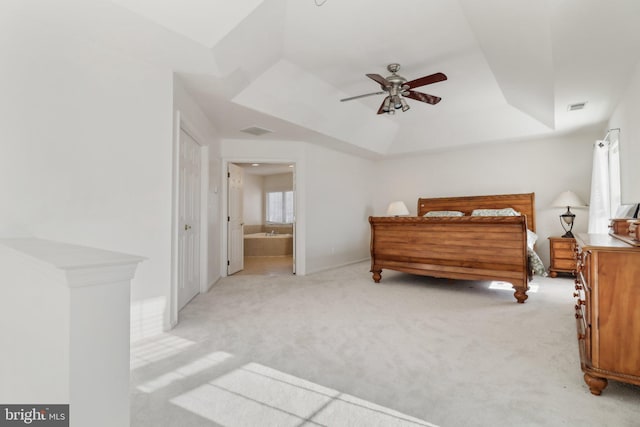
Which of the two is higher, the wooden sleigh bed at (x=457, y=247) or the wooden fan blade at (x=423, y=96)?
the wooden fan blade at (x=423, y=96)

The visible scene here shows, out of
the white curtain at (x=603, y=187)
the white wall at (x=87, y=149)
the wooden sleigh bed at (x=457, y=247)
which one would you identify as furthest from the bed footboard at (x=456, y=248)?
the white wall at (x=87, y=149)

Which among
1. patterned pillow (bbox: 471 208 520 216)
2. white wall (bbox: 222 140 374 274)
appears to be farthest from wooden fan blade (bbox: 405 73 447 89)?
patterned pillow (bbox: 471 208 520 216)

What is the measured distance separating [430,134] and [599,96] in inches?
108

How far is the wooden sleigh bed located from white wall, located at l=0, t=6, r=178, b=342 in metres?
2.99

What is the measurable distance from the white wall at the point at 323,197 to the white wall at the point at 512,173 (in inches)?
39.2

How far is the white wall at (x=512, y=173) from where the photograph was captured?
5.18 metres

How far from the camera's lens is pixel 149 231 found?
266 cm

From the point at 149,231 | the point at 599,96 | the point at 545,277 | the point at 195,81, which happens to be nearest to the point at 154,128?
the point at 195,81

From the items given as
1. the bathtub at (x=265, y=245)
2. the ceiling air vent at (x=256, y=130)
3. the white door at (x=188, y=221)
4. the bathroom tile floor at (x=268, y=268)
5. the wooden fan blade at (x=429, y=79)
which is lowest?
the bathroom tile floor at (x=268, y=268)

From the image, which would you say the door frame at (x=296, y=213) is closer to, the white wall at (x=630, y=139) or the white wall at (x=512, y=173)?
the white wall at (x=512, y=173)

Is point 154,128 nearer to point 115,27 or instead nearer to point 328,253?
point 115,27

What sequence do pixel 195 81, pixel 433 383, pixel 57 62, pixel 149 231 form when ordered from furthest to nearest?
pixel 195 81 → pixel 149 231 → pixel 57 62 → pixel 433 383

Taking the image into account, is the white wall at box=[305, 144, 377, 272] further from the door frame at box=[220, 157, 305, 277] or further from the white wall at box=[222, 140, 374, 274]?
the door frame at box=[220, 157, 305, 277]

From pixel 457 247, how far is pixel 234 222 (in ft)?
11.7
